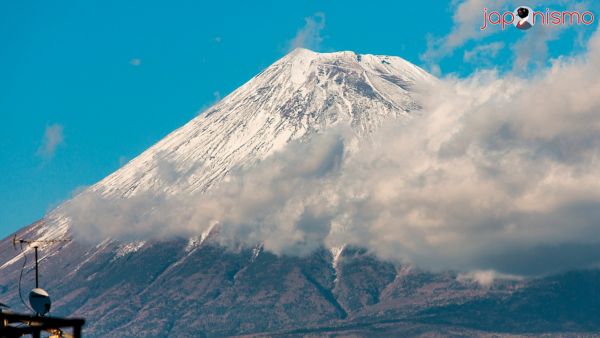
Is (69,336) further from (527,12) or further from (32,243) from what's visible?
(527,12)

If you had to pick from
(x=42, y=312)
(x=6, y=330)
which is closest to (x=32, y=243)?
(x=42, y=312)

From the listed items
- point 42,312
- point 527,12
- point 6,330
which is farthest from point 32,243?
point 527,12

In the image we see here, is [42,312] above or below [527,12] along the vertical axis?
below

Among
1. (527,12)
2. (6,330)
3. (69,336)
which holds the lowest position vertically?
(6,330)

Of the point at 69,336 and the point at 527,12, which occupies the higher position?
the point at 527,12

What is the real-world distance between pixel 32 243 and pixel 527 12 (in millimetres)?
57901

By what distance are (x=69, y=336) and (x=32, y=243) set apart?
8.75 metres

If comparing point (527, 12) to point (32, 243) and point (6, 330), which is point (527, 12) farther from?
point (6, 330)

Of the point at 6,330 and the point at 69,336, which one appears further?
the point at 69,336

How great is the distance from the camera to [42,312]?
35.9 m

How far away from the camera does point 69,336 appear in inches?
1976

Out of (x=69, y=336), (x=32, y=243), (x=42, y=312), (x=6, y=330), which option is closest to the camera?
(x=6, y=330)

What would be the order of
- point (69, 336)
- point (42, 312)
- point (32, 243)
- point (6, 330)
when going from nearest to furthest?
point (6, 330)
point (42, 312)
point (32, 243)
point (69, 336)

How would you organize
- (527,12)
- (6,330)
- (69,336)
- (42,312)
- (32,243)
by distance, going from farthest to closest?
(527,12) → (69,336) → (32,243) → (42,312) → (6,330)
